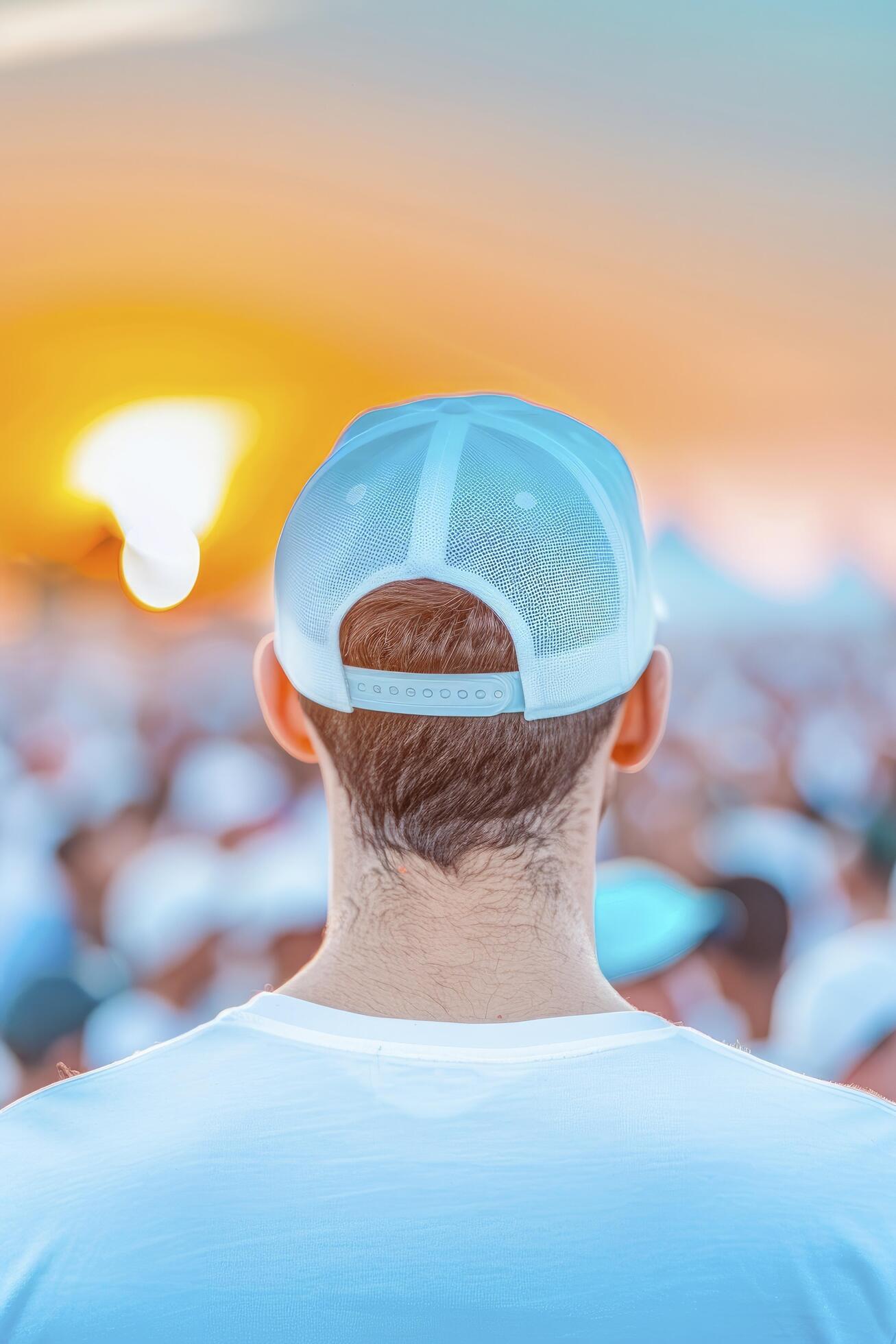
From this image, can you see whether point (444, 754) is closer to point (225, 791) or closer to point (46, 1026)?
point (46, 1026)

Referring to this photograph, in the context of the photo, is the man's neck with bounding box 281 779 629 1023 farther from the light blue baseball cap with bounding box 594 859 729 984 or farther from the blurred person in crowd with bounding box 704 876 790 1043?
the blurred person in crowd with bounding box 704 876 790 1043

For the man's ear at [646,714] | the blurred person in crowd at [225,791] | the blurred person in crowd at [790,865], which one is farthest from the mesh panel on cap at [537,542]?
the blurred person in crowd at [225,791]

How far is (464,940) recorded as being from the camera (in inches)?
35.7

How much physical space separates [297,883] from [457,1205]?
3.39 metres

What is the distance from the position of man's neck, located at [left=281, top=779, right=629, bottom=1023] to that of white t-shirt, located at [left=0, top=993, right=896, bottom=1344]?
0.23 feet

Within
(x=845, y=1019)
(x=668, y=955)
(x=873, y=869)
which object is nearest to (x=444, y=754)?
(x=845, y=1019)

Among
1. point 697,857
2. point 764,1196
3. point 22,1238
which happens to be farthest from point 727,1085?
point 697,857

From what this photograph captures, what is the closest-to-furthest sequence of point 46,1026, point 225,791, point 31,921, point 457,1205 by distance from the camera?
1. point 457,1205
2. point 46,1026
3. point 31,921
4. point 225,791

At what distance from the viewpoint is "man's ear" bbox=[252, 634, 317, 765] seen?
1.12 metres

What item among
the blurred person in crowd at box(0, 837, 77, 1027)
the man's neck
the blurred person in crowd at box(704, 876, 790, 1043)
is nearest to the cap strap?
the man's neck

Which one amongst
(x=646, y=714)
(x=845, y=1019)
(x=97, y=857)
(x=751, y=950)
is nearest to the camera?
(x=646, y=714)

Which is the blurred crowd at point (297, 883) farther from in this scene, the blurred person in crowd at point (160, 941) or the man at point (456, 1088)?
the man at point (456, 1088)

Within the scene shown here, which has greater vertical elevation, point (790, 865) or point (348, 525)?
point (348, 525)

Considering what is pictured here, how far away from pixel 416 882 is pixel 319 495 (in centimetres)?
35
